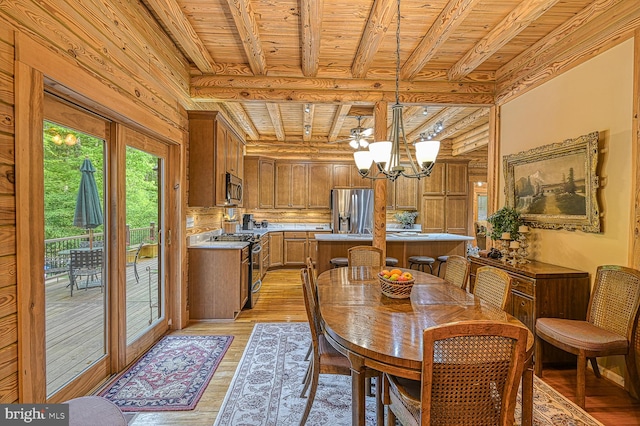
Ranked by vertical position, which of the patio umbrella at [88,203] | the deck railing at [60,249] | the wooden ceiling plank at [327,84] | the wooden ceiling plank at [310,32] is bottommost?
the deck railing at [60,249]

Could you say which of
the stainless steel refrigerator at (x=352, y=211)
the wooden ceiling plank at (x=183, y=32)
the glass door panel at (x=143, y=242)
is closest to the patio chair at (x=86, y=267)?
the glass door panel at (x=143, y=242)

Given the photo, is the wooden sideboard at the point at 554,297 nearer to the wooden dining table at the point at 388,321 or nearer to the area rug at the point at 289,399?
the area rug at the point at 289,399

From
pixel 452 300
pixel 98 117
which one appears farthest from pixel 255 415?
pixel 98 117

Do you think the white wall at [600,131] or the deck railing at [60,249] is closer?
the deck railing at [60,249]

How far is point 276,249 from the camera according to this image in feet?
21.7

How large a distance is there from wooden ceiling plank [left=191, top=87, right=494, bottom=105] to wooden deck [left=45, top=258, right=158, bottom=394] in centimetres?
237

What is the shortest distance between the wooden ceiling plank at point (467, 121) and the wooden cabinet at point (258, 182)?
3.95m

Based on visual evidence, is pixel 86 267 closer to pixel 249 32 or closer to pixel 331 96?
pixel 249 32

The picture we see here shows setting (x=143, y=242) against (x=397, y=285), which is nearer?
(x=397, y=285)

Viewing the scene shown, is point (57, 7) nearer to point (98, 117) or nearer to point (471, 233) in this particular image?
point (98, 117)

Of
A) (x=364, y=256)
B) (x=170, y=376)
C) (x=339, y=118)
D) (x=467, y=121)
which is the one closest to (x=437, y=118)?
(x=467, y=121)

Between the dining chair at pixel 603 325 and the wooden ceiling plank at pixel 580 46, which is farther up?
the wooden ceiling plank at pixel 580 46
